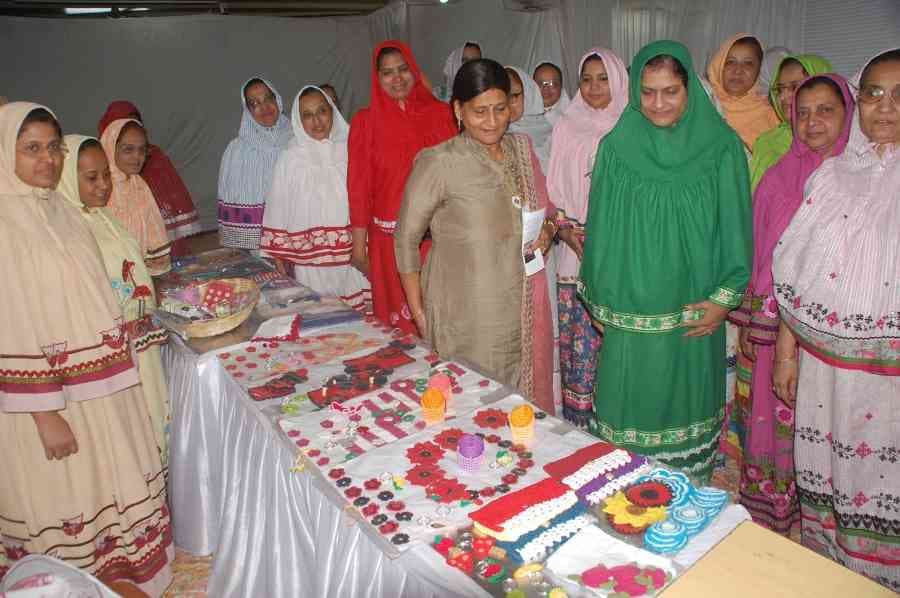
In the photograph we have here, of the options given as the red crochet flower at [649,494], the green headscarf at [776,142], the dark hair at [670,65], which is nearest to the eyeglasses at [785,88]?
the green headscarf at [776,142]

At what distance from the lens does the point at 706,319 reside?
244 cm

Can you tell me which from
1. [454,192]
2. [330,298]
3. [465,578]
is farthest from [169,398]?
[465,578]

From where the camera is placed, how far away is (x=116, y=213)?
11.5 ft

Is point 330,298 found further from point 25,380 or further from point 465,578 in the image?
point 465,578

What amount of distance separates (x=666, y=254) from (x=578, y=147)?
1.21 m

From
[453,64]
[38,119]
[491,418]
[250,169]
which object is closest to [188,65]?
[453,64]

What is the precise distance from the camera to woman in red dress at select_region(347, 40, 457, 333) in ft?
12.1

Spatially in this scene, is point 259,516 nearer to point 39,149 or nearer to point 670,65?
point 39,149

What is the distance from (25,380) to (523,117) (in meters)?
3.17

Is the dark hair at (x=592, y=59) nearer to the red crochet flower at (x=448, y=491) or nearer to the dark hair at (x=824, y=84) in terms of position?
the dark hair at (x=824, y=84)

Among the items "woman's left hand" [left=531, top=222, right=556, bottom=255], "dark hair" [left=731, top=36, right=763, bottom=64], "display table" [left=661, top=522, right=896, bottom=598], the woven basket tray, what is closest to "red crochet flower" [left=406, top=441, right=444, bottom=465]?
"display table" [left=661, top=522, right=896, bottom=598]

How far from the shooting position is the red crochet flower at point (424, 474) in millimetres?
1630

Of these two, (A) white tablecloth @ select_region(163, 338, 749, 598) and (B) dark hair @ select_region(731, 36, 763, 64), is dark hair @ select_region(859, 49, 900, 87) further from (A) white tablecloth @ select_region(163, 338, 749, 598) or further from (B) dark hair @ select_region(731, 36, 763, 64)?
(B) dark hair @ select_region(731, 36, 763, 64)

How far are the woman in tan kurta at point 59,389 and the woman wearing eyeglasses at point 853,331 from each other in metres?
2.33
